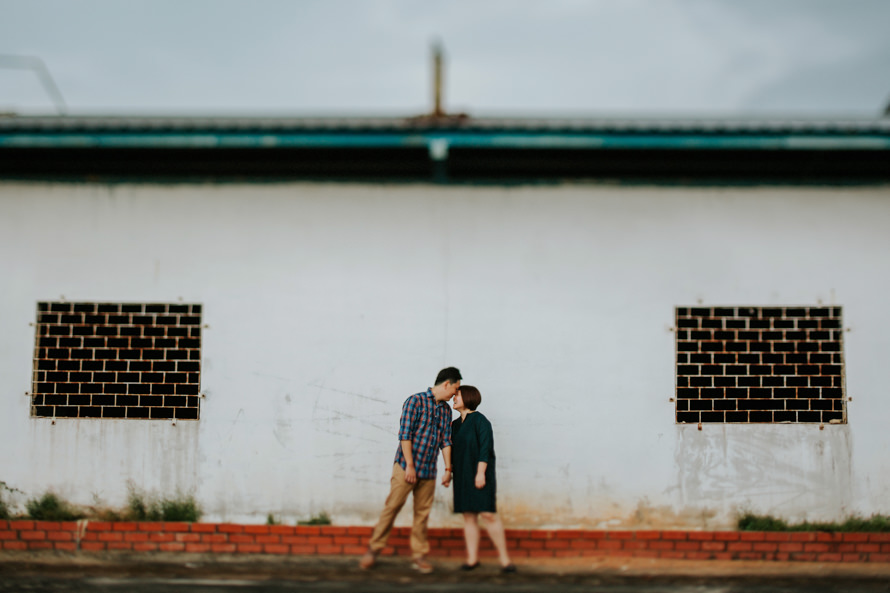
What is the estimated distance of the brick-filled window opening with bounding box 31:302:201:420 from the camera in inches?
251

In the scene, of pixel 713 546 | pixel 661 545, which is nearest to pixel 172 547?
pixel 661 545

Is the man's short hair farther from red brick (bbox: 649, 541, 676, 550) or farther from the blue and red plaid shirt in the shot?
red brick (bbox: 649, 541, 676, 550)

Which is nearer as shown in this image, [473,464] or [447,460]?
[473,464]

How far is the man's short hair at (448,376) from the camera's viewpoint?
5781 mm

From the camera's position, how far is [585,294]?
636 centimetres

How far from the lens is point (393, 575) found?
5770 millimetres

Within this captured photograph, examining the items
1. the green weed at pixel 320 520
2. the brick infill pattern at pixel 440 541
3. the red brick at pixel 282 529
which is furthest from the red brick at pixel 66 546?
the green weed at pixel 320 520

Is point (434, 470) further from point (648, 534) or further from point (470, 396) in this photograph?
point (648, 534)

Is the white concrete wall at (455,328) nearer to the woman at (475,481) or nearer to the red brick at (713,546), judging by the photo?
the red brick at (713,546)

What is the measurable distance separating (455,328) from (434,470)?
1.29m

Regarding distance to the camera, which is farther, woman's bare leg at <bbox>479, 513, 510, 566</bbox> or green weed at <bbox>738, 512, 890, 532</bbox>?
green weed at <bbox>738, 512, 890, 532</bbox>

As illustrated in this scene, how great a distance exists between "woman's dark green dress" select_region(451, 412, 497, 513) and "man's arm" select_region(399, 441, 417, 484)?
1.18ft

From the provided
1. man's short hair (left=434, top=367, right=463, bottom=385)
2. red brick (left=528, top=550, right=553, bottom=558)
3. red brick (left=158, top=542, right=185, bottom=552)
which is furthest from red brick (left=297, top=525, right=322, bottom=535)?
man's short hair (left=434, top=367, right=463, bottom=385)

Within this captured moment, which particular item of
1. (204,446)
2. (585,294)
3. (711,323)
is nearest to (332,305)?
(204,446)
